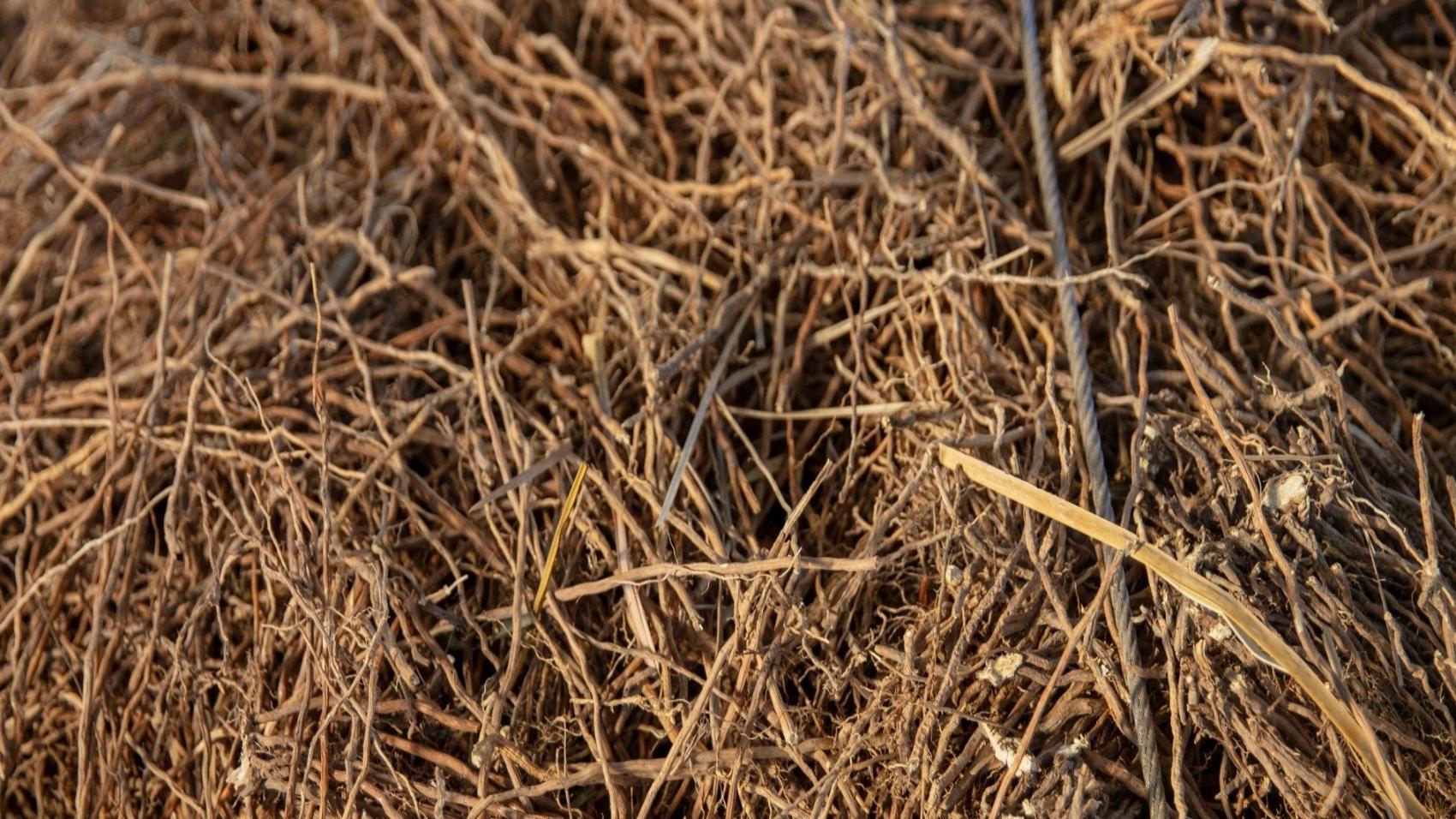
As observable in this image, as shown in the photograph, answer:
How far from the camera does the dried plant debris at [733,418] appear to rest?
93cm

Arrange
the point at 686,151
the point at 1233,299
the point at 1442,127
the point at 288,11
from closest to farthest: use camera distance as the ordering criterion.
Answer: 1. the point at 1233,299
2. the point at 1442,127
3. the point at 686,151
4. the point at 288,11

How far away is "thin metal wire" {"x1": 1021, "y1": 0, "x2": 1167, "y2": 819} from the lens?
88cm

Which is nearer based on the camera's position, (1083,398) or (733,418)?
(1083,398)

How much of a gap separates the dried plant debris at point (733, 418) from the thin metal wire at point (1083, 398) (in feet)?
0.07

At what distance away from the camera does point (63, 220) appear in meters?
1.33

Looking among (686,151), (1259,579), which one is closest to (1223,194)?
(1259,579)

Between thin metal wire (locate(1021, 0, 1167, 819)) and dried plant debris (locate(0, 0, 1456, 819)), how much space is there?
0.02m

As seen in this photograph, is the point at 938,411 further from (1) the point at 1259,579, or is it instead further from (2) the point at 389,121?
(2) the point at 389,121

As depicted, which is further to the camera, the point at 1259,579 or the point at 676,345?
the point at 676,345

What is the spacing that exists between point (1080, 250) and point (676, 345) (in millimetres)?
487

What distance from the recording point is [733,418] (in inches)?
43.9

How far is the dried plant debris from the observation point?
3.04 ft

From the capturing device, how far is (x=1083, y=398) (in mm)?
1015

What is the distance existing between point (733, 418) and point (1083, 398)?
14.8 inches
